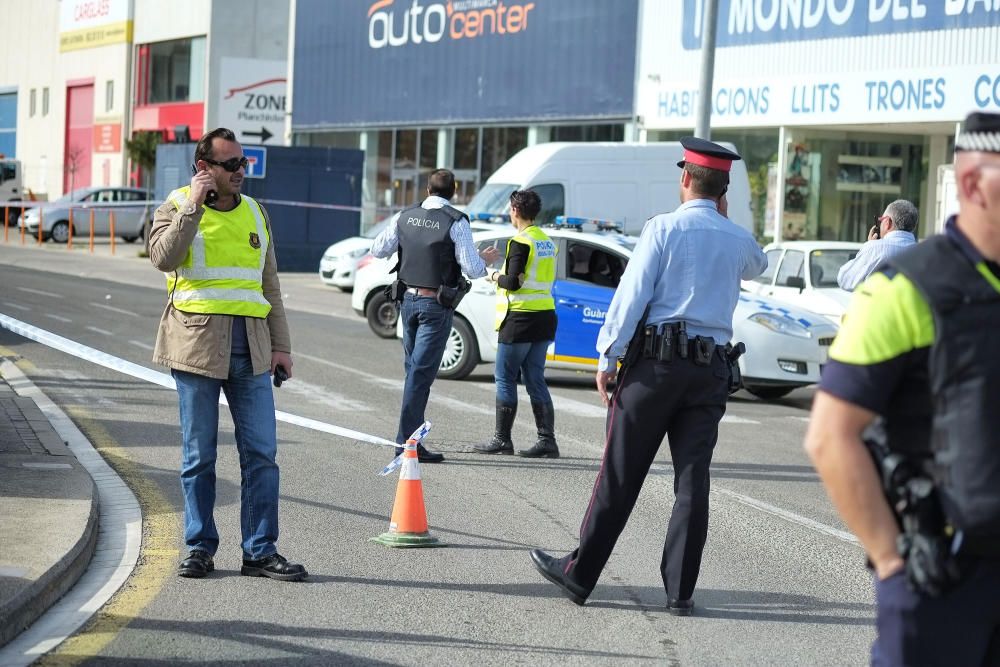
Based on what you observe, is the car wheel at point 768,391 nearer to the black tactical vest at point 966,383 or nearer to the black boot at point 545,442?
the black boot at point 545,442

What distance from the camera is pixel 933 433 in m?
3.02

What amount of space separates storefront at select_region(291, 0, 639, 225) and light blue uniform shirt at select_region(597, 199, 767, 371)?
79.5 ft

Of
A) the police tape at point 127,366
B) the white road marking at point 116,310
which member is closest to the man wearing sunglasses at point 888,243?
the police tape at point 127,366

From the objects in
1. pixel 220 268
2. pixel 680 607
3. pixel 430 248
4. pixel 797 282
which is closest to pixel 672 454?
pixel 680 607

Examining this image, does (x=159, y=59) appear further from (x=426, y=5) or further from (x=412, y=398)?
(x=412, y=398)

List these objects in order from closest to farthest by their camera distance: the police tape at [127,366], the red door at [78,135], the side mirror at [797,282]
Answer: the police tape at [127,366] → the side mirror at [797,282] → the red door at [78,135]

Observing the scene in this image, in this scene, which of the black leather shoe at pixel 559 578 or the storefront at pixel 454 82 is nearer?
the black leather shoe at pixel 559 578

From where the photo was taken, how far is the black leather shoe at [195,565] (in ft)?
21.7

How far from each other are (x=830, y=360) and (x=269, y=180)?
102ft

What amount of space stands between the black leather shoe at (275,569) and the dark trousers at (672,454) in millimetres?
1218

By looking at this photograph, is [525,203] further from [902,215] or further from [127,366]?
[127,366]

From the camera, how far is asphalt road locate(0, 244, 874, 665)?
18.9ft

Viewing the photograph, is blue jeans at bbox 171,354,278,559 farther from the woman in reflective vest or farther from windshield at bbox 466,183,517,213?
windshield at bbox 466,183,517,213

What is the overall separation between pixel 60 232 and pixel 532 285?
33703 mm
